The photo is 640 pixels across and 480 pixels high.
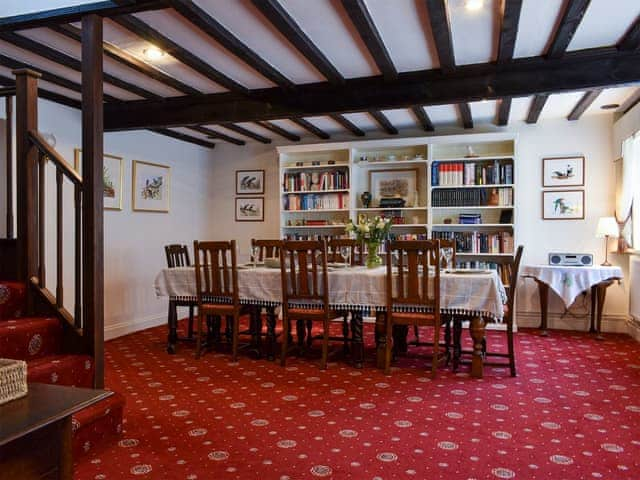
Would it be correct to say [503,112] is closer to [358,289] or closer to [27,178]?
[358,289]

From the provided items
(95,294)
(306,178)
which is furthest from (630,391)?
(306,178)

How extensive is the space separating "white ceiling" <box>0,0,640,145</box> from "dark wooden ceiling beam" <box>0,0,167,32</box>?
0.05 metres

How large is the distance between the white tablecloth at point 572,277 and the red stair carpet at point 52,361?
14.6ft

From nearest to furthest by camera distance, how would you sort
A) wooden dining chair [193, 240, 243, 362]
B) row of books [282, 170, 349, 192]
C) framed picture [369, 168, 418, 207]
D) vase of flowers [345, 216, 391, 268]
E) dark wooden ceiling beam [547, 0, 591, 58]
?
dark wooden ceiling beam [547, 0, 591, 58] < wooden dining chair [193, 240, 243, 362] < vase of flowers [345, 216, 391, 268] < framed picture [369, 168, 418, 207] < row of books [282, 170, 349, 192]

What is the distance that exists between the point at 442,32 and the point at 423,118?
8.04ft

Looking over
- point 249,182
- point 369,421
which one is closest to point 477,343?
point 369,421

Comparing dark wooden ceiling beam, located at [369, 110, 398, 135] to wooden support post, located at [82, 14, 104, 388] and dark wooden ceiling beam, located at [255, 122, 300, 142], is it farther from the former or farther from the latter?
wooden support post, located at [82, 14, 104, 388]

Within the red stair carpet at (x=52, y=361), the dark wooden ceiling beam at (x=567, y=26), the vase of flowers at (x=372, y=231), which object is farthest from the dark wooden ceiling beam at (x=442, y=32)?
the red stair carpet at (x=52, y=361)

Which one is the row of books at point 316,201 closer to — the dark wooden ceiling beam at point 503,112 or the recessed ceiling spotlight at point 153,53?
the dark wooden ceiling beam at point 503,112

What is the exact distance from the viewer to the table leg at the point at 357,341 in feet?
→ 13.3

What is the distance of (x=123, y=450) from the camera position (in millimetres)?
2496

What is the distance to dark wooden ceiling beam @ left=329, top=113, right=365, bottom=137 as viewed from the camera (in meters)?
5.71

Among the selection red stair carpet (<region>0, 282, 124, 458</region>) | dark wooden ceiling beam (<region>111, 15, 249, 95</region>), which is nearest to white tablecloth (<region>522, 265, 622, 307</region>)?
dark wooden ceiling beam (<region>111, 15, 249, 95</region>)

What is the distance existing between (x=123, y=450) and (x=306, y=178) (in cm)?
470
